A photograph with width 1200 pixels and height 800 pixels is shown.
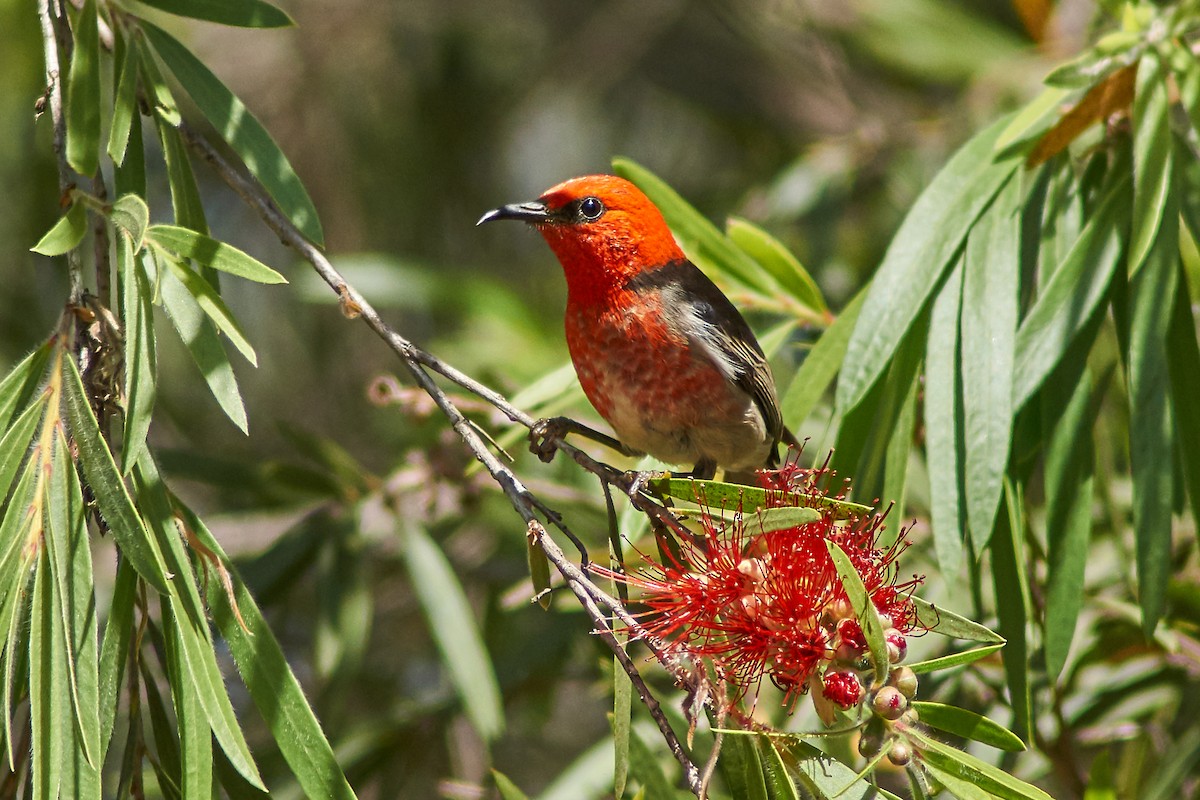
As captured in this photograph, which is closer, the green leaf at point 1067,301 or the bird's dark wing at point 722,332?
the green leaf at point 1067,301

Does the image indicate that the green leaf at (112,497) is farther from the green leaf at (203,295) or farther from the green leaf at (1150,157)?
the green leaf at (1150,157)

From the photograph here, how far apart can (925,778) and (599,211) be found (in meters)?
1.92

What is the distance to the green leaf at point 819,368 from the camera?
280cm

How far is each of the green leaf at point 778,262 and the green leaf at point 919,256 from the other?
0.50 m

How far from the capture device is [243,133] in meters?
2.34

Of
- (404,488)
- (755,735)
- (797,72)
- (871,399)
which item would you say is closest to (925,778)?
(755,735)

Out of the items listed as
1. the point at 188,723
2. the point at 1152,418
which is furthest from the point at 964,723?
the point at 188,723

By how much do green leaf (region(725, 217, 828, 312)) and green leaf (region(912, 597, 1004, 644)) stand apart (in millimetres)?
1363

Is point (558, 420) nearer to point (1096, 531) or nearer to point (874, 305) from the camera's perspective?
point (874, 305)

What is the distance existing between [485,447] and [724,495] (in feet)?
1.40

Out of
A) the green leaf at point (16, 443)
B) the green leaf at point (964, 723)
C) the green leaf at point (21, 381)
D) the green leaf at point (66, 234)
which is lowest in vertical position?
the green leaf at point (964, 723)

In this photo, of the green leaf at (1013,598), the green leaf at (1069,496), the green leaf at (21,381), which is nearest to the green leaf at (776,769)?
the green leaf at (1013,598)

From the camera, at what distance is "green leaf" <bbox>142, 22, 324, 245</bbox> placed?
2.27 meters

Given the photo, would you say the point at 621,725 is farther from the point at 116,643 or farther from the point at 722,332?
the point at 722,332
